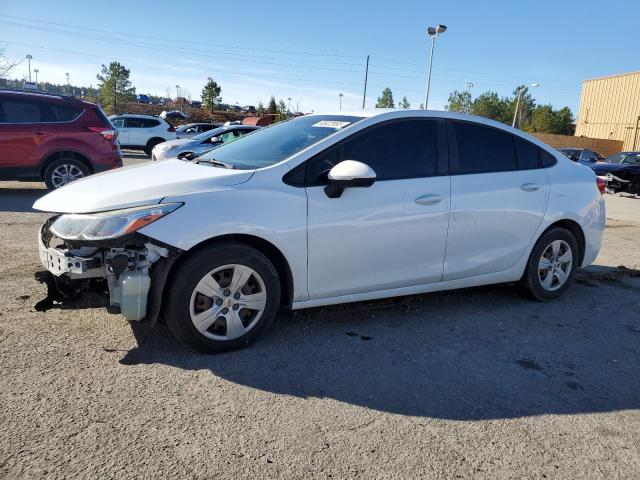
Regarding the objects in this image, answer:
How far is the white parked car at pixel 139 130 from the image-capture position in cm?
2166

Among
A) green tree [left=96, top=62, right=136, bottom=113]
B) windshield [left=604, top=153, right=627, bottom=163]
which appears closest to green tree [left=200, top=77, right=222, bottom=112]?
green tree [left=96, top=62, right=136, bottom=113]

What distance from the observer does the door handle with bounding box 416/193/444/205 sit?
4012mm

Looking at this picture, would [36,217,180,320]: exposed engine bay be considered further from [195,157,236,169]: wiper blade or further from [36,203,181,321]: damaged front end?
[195,157,236,169]: wiper blade

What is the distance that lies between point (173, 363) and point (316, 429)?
1094 mm

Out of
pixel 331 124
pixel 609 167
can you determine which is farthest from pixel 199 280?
pixel 609 167

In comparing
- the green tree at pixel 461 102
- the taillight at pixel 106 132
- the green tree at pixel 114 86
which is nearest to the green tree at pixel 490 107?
the green tree at pixel 461 102

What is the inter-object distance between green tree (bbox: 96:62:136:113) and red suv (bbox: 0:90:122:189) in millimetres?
52544

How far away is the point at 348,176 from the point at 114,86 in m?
61.6

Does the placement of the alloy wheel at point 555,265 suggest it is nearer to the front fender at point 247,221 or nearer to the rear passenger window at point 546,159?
the rear passenger window at point 546,159

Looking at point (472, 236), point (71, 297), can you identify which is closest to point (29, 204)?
point (71, 297)

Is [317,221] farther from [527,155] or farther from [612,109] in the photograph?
[612,109]

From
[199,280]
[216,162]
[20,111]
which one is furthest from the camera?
[20,111]

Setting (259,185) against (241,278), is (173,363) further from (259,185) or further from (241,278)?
(259,185)

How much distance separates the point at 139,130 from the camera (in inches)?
856
